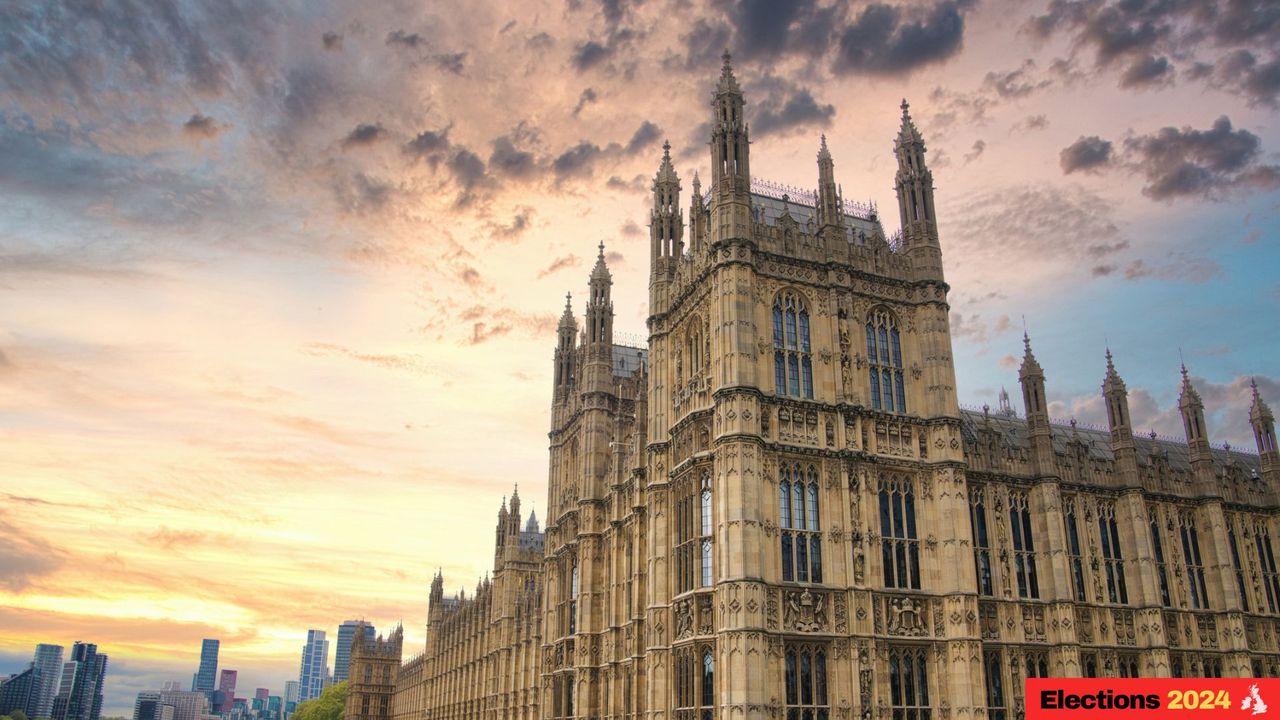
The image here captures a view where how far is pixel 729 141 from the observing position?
5050cm

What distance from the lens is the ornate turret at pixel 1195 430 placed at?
183ft

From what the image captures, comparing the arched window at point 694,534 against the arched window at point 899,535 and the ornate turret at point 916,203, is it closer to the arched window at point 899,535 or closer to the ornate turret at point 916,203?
the arched window at point 899,535

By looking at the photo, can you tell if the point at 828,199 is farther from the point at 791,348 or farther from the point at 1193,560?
the point at 1193,560

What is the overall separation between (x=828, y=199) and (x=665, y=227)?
10853 millimetres

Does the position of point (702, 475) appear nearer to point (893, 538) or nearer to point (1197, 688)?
point (893, 538)

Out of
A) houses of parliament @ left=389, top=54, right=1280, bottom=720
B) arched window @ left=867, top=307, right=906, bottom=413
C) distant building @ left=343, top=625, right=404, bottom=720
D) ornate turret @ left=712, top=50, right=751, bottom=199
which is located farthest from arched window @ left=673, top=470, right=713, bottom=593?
distant building @ left=343, top=625, right=404, bottom=720

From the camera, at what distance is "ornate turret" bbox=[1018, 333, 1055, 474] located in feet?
168

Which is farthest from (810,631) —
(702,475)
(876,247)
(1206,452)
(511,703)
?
(511,703)

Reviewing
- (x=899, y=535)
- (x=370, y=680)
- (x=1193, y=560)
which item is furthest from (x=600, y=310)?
(x=370, y=680)

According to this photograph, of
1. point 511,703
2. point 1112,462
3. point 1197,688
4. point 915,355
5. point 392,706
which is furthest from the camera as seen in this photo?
point 392,706

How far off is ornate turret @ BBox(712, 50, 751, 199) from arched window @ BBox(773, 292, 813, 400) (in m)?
5.96

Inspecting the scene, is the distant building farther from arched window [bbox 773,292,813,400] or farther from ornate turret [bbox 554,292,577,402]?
arched window [bbox 773,292,813,400]

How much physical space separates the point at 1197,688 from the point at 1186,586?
563 inches

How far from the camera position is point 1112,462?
5412 centimetres
